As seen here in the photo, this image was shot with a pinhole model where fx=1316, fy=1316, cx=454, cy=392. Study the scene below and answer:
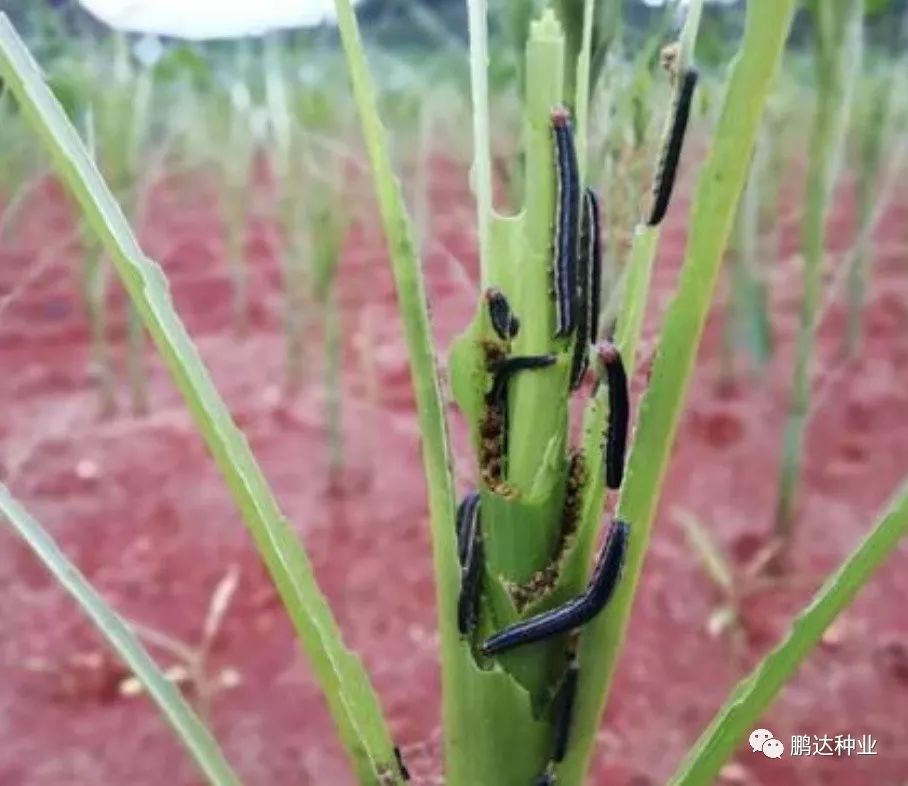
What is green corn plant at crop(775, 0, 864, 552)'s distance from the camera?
0.68m

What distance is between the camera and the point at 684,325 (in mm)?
249

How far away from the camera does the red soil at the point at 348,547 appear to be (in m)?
0.60

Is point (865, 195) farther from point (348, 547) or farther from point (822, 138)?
point (348, 547)

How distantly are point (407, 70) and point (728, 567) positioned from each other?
821 mm

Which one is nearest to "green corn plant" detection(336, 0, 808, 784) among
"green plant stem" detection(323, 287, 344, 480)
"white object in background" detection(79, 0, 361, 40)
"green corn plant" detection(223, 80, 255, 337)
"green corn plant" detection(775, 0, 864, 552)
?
"white object in background" detection(79, 0, 361, 40)

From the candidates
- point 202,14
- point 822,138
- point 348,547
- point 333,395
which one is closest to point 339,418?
point 333,395

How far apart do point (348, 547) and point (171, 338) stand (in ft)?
1.75

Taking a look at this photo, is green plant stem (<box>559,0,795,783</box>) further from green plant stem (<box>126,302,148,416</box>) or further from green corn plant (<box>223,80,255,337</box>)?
green corn plant (<box>223,80,255,337</box>)

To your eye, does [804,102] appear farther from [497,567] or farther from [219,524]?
[497,567]

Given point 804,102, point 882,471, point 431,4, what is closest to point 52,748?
point 882,471

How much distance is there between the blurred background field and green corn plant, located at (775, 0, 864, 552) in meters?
0.03

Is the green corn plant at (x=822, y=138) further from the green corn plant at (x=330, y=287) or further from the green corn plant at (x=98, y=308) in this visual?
the green corn plant at (x=98, y=308)

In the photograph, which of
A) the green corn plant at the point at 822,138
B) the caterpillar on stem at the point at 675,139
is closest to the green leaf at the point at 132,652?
the caterpillar on stem at the point at 675,139

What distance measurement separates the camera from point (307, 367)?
1.04 metres
